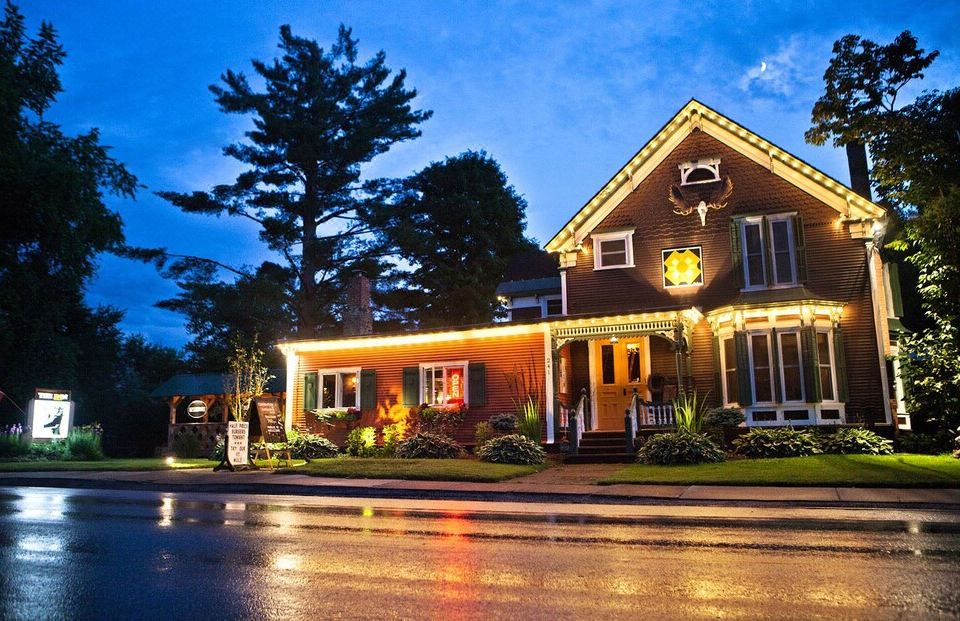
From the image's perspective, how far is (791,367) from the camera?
66.4 ft

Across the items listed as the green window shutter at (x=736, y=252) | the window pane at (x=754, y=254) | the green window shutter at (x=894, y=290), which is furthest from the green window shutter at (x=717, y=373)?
the green window shutter at (x=894, y=290)

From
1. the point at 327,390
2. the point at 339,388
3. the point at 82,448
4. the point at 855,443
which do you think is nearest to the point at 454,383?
the point at 339,388

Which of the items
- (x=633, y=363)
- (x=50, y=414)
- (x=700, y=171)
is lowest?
(x=50, y=414)

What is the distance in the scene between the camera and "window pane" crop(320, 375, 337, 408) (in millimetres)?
25734

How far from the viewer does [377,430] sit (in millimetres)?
24625

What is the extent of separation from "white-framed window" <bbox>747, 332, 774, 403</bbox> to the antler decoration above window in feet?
13.7

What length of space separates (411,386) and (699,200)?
10729 mm

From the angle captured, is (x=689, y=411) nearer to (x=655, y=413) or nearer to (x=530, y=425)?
(x=655, y=413)

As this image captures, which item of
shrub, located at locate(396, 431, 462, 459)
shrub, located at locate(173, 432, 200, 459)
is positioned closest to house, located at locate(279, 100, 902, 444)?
shrub, located at locate(396, 431, 462, 459)

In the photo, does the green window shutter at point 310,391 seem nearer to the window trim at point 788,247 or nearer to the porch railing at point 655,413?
the porch railing at point 655,413

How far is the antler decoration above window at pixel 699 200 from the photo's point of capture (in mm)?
22781

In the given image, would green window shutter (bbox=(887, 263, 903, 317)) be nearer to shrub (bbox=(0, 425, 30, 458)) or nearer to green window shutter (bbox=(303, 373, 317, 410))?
green window shutter (bbox=(303, 373, 317, 410))

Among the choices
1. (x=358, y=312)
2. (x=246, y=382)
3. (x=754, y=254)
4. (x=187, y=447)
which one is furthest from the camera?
(x=358, y=312)

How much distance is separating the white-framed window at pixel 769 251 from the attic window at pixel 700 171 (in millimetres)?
1817
